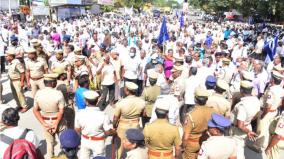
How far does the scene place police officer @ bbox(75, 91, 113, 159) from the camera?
4703mm

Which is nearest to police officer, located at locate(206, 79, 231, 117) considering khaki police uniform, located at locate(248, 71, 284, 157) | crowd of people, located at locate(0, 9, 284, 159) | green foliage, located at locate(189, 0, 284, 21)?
crowd of people, located at locate(0, 9, 284, 159)

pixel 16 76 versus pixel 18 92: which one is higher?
pixel 16 76

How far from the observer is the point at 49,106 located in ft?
17.5

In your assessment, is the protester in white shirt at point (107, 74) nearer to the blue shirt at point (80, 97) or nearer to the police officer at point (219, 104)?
the blue shirt at point (80, 97)

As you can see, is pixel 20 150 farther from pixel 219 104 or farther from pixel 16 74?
pixel 16 74

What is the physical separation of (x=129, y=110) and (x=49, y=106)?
4.07ft

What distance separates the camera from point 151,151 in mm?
4457

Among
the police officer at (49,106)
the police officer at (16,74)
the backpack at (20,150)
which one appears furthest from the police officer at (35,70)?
the backpack at (20,150)

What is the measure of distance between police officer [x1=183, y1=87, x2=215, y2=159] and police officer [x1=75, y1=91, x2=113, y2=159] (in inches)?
42.9

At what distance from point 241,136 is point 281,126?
0.90m

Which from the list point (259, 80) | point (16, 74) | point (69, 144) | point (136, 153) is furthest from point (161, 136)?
point (16, 74)

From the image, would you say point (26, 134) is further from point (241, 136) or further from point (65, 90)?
point (241, 136)

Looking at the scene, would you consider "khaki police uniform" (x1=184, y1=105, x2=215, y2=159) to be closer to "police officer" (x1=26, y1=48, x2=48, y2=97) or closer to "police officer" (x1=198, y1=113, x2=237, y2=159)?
"police officer" (x1=198, y1=113, x2=237, y2=159)

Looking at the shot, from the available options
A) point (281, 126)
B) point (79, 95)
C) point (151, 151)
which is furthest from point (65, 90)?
point (281, 126)
